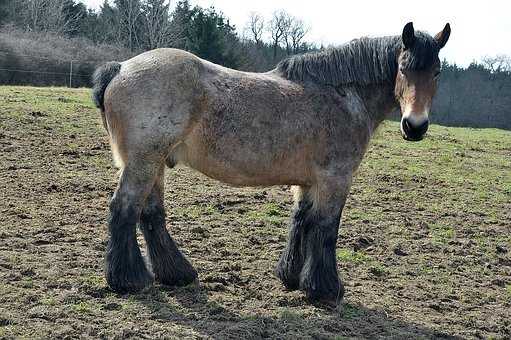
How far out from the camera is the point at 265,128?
4.80 m

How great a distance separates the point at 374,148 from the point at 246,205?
627 centimetres

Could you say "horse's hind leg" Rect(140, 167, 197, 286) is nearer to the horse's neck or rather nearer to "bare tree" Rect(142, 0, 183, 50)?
the horse's neck

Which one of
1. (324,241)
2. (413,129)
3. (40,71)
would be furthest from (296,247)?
(40,71)

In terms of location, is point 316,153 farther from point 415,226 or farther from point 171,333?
point 415,226

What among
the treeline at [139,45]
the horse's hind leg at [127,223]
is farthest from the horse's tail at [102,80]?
the treeline at [139,45]

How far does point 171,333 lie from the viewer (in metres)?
4.02

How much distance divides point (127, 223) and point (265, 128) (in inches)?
55.0

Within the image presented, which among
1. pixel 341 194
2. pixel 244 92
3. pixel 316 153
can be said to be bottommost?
pixel 341 194

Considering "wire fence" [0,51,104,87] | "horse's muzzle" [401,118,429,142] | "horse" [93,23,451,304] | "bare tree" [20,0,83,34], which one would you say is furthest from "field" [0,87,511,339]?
"bare tree" [20,0,83,34]

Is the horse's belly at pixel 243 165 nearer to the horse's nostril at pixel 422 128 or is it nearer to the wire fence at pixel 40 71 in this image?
the horse's nostril at pixel 422 128

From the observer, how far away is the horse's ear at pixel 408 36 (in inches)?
185

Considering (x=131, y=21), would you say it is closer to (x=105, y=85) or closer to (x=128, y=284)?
(x=105, y=85)

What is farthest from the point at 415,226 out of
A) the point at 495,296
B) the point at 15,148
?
the point at 15,148

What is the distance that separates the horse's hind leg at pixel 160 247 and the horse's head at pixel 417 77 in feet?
7.22
